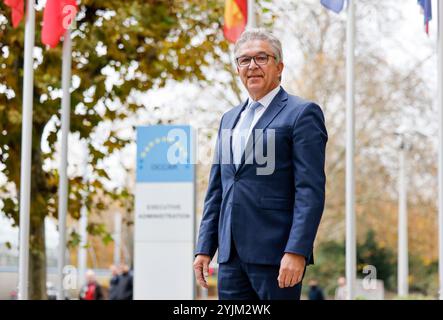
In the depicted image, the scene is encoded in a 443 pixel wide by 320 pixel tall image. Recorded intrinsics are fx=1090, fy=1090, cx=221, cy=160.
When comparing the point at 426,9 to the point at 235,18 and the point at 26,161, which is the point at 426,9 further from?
the point at 26,161

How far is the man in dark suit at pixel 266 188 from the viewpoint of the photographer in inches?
181

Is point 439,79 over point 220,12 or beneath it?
beneath

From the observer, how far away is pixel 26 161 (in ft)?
40.2

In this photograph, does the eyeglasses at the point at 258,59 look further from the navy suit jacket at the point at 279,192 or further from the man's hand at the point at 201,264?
the man's hand at the point at 201,264

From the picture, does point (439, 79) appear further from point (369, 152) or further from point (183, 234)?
point (369, 152)

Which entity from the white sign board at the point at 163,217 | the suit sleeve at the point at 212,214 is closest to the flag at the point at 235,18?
the white sign board at the point at 163,217

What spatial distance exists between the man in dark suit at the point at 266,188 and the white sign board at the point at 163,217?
9.77m

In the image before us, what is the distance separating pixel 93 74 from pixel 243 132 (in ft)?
34.0

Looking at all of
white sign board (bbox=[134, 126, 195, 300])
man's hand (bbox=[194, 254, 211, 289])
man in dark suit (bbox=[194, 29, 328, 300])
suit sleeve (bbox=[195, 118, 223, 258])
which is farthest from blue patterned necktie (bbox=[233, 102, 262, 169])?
white sign board (bbox=[134, 126, 195, 300])

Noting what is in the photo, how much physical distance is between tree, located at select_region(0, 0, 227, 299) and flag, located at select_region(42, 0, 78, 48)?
1.48 m

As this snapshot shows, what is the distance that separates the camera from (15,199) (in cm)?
1528
